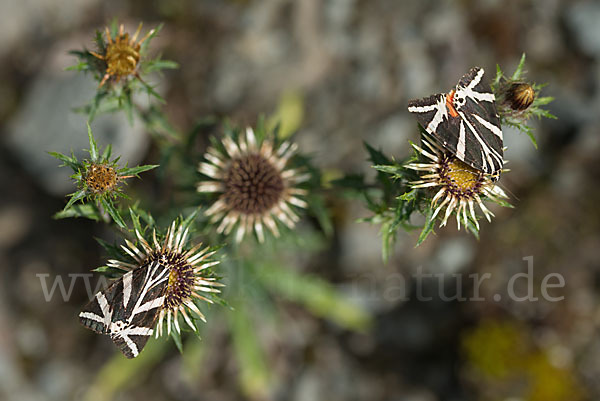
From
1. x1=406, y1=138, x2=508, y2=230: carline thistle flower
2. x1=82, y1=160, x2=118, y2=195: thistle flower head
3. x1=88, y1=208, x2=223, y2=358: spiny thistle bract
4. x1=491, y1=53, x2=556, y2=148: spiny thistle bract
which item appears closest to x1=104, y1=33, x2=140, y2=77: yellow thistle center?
x1=82, y1=160, x2=118, y2=195: thistle flower head

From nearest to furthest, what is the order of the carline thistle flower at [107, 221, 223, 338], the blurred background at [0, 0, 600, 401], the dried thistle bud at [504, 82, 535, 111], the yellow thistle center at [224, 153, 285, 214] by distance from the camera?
the carline thistle flower at [107, 221, 223, 338] → the dried thistle bud at [504, 82, 535, 111] → the yellow thistle center at [224, 153, 285, 214] → the blurred background at [0, 0, 600, 401]

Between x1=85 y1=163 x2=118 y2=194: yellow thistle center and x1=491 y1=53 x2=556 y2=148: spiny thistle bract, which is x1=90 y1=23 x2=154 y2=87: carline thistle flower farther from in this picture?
x1=491 y1=53 x2=556 y2=148: spiny thistle bract

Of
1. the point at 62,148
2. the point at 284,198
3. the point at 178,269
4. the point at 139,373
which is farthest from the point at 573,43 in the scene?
the point at 139,373

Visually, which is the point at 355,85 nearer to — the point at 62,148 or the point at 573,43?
the point at 573,43

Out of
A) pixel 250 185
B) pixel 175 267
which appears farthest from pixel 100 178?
pixel 250 185

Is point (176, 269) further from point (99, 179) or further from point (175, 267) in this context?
point (99, 179)

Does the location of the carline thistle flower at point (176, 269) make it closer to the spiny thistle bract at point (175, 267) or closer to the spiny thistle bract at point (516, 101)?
the spiny thistle bract at point (175, 267)

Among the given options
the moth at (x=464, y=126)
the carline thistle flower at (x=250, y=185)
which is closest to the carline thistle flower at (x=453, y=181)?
the moth at (x=464, y=126)
